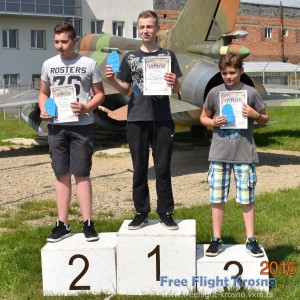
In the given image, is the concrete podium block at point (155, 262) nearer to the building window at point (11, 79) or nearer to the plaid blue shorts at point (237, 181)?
the plaid blue shorts at point (237, 181)

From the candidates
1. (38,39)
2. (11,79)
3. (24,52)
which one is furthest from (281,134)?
(38,39)

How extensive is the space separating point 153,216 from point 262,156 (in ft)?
19.7

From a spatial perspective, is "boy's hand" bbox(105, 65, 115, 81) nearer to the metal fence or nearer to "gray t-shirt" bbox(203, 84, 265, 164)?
"gray t-shirt" bbox(203, 84, 265, 164)

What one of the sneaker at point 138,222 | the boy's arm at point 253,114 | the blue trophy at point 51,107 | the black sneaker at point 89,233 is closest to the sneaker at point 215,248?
the sneaker at point 138,222

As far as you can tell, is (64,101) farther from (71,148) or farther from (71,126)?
(71,148)

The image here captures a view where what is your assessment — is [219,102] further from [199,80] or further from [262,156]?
[262,156]

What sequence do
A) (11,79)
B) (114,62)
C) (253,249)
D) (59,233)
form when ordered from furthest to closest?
(11,79)
(114,62)
(59,233)
(253,249)

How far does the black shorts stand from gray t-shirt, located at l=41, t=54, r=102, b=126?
83mm

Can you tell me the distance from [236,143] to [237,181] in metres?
0.34

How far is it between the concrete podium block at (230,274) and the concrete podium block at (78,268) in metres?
0.75

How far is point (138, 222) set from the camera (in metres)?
5.42

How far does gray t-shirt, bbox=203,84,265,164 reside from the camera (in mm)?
5375

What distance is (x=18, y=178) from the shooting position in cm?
1124

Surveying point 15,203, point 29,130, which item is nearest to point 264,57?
point 29,130
